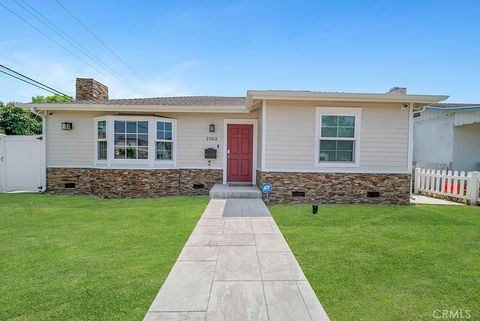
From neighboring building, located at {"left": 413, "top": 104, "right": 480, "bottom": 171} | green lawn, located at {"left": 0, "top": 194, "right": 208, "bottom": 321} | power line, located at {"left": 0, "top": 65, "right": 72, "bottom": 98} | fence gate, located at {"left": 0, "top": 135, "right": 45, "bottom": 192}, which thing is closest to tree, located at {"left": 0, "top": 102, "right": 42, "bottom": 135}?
power line, located at {"left": 0, "top": 65, "right": 72, "bottom": 98}

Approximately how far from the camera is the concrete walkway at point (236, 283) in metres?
2.07

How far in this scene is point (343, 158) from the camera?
7.30 meters

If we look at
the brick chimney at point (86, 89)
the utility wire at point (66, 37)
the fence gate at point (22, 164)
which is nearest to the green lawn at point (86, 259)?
the fence gate at point (22, 164)

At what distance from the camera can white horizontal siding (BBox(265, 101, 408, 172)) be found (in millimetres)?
7035

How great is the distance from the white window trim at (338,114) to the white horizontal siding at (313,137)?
3.5 inches

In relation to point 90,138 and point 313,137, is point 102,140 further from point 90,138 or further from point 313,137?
point 313,137

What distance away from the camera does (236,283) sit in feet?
8.39

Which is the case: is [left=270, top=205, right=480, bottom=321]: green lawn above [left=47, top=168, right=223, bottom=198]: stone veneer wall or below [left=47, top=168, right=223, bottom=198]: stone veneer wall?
below

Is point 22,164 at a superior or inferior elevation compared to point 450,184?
superior

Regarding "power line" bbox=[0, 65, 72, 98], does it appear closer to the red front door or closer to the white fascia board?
the red front door

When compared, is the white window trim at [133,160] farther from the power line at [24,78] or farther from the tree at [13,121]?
the tree at [13,121]
